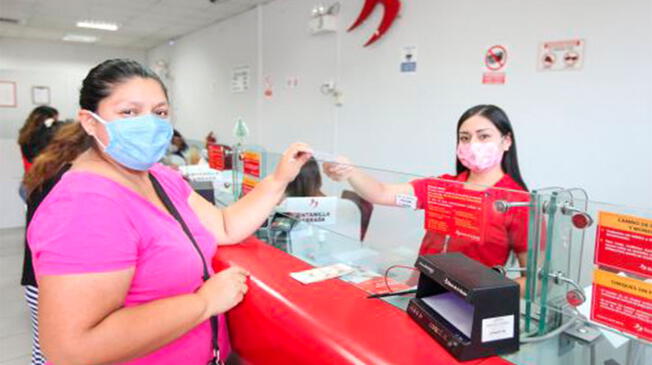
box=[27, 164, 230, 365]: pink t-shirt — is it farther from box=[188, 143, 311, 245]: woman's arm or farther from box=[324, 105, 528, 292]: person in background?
box=[324, 105, 528, 292]: person in background

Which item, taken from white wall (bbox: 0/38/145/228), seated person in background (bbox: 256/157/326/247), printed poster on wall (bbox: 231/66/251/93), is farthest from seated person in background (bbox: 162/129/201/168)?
printed poster on wall (bbox: 231/66/251/93)

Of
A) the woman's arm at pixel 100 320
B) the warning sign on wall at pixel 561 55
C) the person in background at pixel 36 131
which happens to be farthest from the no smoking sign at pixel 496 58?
the person in background at pixel 36 131

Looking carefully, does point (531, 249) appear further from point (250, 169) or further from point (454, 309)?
point (250, 169)

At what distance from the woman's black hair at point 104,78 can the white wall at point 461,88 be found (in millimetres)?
2796

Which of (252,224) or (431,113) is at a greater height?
(431,113)

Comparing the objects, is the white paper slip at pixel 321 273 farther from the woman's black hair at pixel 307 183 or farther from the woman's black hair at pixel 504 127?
the woman's black hair at pixel 504 127

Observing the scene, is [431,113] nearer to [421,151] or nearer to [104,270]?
[421,151]

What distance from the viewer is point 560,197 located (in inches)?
38.1

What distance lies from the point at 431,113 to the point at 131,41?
7.54 m

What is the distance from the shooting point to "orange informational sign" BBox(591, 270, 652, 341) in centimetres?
80

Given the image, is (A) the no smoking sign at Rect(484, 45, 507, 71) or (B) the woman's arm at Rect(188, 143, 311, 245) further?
(A) the no smoking sign at Rect(484, 45, 507, 71)

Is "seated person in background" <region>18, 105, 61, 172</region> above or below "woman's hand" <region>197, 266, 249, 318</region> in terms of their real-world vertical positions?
above

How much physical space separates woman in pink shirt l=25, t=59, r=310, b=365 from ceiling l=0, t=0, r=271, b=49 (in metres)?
5.14

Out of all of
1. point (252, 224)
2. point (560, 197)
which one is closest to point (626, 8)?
point (560, 197)
